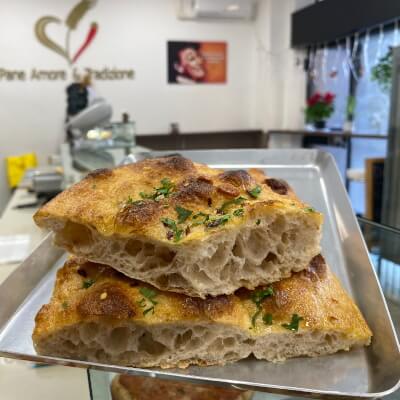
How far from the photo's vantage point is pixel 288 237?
72 centimetres

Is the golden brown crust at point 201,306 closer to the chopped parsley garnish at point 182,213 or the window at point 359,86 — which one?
the chopped parsley garnish at point 182,213

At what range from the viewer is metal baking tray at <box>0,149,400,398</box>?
533 mm

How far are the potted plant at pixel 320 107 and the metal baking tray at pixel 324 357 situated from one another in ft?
13.0

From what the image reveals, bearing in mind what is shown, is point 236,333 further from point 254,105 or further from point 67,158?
point 254,105

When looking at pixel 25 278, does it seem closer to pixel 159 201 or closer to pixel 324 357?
pixel 159 201

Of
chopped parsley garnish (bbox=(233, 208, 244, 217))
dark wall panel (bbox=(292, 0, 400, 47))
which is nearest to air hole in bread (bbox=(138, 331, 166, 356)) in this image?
chopped parsley garnish (bbox=(233, 208, 244, 217))

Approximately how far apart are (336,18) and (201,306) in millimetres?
4512

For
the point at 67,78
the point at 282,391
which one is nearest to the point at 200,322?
the point at 282,391

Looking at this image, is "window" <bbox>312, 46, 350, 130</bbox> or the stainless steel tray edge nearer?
the stainless steel tray edge

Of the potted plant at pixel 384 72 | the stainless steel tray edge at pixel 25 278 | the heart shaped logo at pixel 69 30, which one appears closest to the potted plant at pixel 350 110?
the potted plant at pixel 384 72

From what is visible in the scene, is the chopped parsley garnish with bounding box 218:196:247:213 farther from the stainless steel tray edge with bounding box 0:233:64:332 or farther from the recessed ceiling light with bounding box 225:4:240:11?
the recessed ceiling light with bounding box 225:4:240:11

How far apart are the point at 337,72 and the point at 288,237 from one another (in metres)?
4.87

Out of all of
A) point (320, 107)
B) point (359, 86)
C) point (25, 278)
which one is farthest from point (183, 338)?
point (359, 86)

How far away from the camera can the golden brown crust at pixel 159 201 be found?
65 cm
